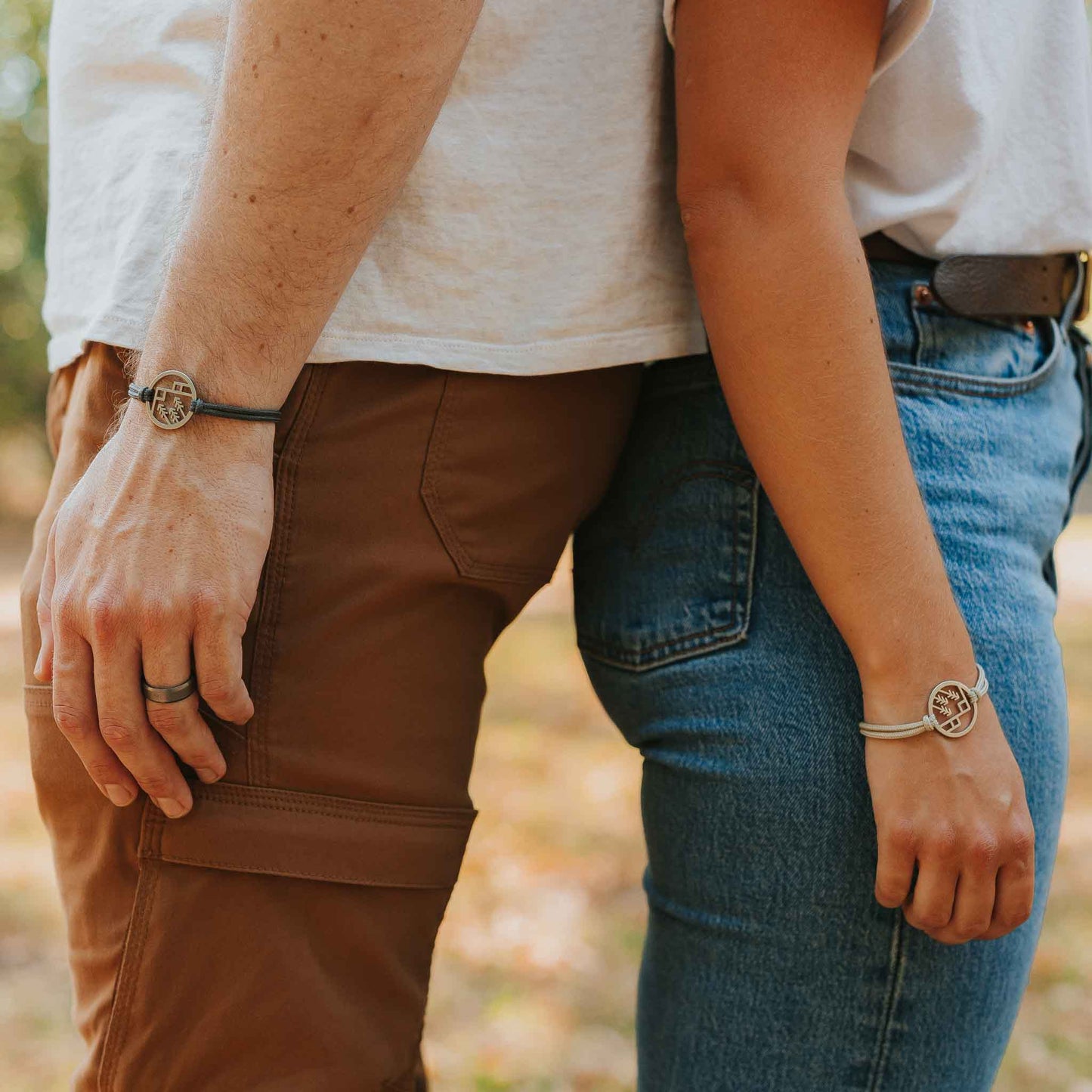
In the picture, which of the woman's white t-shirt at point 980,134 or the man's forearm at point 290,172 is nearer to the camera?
the man's forearm at point 290,172

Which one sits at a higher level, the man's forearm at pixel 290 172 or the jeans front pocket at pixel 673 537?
the man's forearm at pixel 290 172

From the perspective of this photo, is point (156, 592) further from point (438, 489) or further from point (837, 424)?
point (837, 424)

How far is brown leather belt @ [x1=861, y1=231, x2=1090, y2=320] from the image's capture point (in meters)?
1.05

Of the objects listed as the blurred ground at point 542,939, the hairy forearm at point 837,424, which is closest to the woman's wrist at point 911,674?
the hairy forearm at point 837,424

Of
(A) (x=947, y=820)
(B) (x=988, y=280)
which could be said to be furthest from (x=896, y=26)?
(A) (x=947, y=820)

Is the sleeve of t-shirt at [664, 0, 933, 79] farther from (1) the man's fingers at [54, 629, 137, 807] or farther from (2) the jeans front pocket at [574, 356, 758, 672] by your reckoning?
(1) the man's fingers at [54, 629, 137, 807]

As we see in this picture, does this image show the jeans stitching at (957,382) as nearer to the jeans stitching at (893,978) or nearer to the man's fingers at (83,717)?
the jeans stitching at (893,978)

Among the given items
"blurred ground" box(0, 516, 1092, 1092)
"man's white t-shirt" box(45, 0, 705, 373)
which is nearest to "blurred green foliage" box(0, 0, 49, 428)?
"blurred ground" box(0, 516, 1092, 1092)

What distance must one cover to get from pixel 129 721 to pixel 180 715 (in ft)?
0.12

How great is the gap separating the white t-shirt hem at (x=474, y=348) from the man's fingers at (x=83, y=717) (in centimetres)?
24

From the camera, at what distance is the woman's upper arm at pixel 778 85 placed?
0.88 metres

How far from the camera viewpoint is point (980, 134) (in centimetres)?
100

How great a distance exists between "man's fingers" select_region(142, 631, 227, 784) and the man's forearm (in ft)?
0.62

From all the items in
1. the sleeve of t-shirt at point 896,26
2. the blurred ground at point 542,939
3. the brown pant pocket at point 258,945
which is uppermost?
the sleeve of t-shirt at point 896,26
